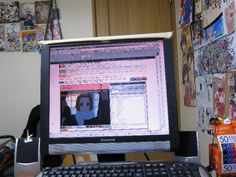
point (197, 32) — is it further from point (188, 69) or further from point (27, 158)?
point (27, 158)

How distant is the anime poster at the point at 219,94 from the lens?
1403 mm

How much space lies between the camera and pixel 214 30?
1.47 metres

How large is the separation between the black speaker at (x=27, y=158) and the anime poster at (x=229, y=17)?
0.93m

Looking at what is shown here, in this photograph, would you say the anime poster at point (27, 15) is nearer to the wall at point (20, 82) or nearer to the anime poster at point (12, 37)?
the anime poster at point (12, 37)

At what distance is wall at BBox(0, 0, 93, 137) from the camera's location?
109 inches

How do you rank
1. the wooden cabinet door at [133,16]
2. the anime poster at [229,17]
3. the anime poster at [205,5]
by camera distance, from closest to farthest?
the anime poster at [229,17] → the anime poster at [205,5] → the wooden cabinet door at [133,16]

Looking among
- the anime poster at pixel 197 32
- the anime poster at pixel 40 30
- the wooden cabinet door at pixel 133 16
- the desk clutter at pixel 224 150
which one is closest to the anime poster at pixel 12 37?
the anime poster at pixel 40 30

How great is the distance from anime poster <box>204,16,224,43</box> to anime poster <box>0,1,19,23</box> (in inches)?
74.9

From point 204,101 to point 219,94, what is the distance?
0.85 ft

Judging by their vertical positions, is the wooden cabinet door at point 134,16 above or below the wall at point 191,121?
above

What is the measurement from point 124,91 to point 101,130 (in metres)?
0.13

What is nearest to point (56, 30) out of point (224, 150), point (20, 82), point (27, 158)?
point (20, 82)

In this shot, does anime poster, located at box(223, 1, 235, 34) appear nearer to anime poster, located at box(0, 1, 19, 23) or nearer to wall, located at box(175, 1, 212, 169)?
wall, located at box(175, 1, 212, 169)

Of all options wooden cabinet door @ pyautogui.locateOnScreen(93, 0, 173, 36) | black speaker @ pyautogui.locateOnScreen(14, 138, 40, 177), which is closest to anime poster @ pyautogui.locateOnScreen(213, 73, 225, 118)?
black speaker @ pyautogui.locateOnScreen(14, 138, 40, 177)
